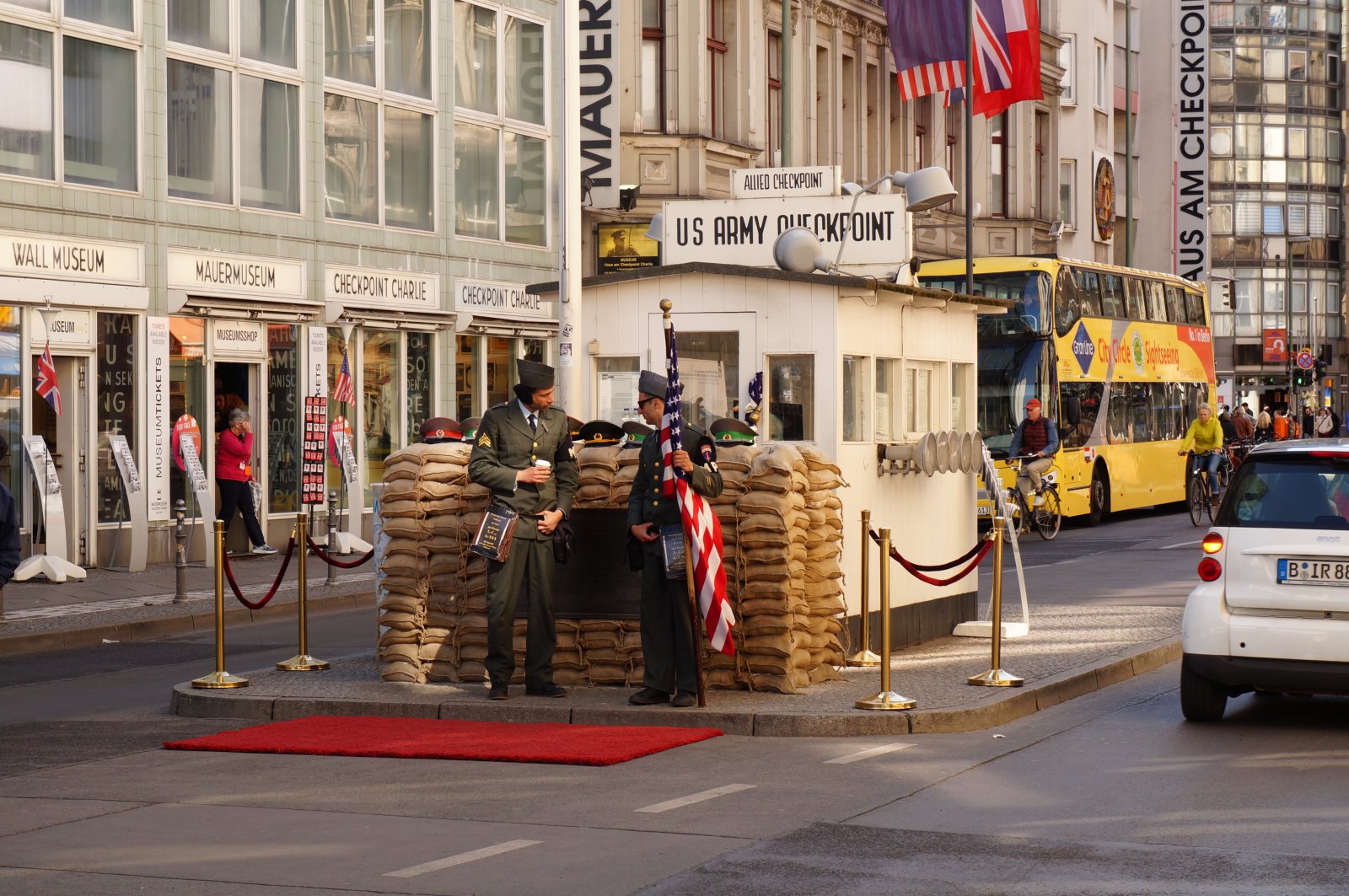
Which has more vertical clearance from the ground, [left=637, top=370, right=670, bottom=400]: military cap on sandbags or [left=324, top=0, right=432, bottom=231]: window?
[left=324, top=0, right=432, bottom=231]: window

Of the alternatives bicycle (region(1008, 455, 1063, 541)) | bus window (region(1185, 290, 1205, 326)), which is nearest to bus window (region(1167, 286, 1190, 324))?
bus window (region(1185, 290, 1205, 326))

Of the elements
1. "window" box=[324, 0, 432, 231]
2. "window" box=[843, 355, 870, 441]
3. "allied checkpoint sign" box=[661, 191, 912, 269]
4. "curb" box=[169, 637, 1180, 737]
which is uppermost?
"window" box=[324, 0, 432, 231]

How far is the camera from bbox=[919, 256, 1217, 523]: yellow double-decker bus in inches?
1203

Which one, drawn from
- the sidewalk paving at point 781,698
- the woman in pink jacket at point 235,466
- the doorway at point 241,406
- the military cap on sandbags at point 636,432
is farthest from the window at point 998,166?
the military cap on sandbags at point 636,432

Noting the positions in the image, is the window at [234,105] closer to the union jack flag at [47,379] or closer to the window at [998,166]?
the union jack flag at [47,379]

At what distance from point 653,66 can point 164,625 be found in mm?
20220

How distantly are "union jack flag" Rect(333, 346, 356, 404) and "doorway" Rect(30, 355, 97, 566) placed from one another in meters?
4.45

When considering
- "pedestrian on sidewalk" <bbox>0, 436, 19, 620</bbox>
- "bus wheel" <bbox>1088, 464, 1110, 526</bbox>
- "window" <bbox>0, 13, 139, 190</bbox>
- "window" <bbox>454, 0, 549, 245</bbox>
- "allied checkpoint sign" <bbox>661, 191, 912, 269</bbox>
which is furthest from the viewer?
"bus wheel" <bbox>1088, 464, 1110, 526</bbox>

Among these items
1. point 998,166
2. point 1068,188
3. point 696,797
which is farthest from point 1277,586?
point 1068,188

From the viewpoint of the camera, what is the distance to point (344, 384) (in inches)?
1054

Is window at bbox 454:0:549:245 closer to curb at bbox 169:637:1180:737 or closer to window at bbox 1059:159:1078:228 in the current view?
curb at bbox 169:637:1180:737

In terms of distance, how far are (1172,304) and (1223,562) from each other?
27372 mm

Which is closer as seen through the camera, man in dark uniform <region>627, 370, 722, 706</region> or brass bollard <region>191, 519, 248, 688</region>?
man in dark uniform <region>627, 370, 722, 706</region>

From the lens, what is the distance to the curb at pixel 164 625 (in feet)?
54.1
